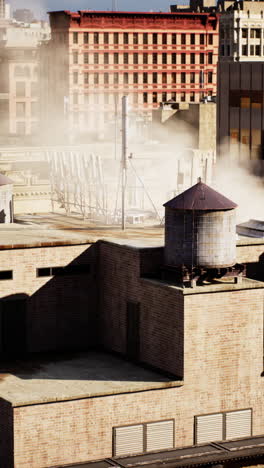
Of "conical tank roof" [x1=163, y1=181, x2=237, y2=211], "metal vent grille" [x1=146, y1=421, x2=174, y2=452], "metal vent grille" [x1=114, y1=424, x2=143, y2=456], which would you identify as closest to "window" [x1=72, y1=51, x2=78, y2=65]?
"conical tank roof" [x1=163, y1=181, x2=237, y2=211]

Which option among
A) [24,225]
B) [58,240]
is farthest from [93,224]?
Result: [58,240]

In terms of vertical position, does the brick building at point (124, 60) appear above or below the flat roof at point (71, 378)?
above

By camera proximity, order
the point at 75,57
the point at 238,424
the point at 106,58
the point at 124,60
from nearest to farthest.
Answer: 1. the point at 238,424
2. the point at 75,57
3. the point at 106,58
4. the point at 124,60

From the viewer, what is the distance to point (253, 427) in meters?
47.8

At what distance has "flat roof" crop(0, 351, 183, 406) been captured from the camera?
44469 mm

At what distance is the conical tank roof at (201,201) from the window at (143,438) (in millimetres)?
8530

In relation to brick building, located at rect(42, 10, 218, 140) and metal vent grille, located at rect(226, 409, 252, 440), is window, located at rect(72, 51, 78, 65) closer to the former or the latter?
brick building, located at rect(42, 10, 218, 140)

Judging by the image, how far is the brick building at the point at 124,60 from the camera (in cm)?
18388

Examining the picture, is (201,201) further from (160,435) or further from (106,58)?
(106,58)

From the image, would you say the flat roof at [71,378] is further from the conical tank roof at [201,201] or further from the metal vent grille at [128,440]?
the conical tank roof at [201,201]

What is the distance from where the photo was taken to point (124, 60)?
613 feet

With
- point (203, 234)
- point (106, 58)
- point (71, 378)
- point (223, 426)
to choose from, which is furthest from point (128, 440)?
point (106, 58)

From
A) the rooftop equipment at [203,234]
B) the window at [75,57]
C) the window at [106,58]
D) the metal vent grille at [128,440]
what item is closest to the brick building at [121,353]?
the metal vent grille at [128,440]

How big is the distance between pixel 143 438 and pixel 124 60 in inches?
5728
